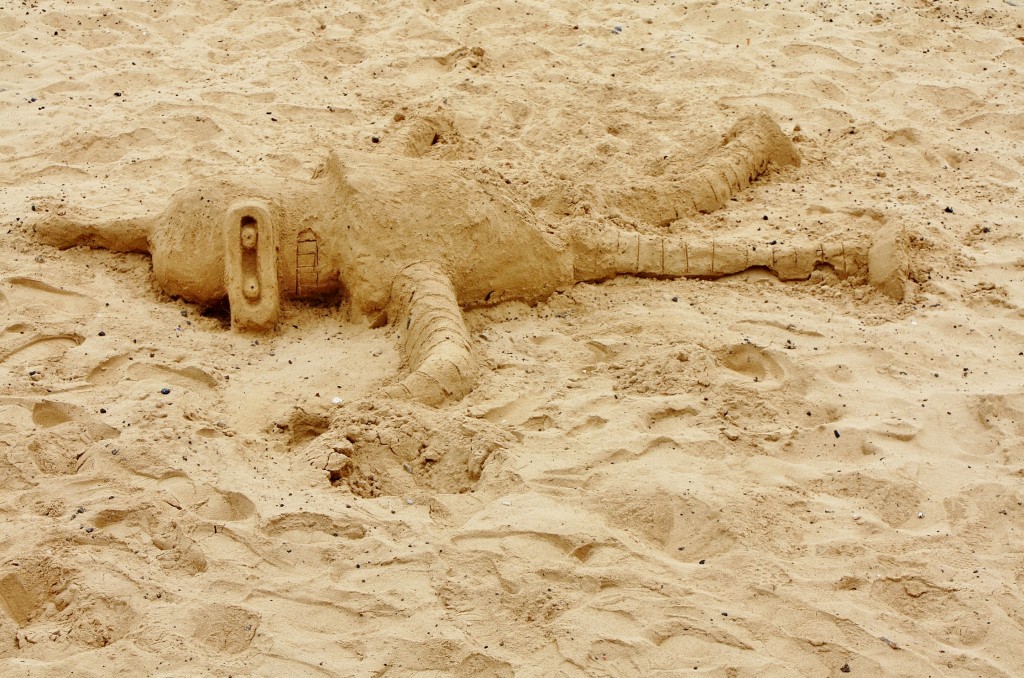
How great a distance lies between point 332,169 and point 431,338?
96 centimetres

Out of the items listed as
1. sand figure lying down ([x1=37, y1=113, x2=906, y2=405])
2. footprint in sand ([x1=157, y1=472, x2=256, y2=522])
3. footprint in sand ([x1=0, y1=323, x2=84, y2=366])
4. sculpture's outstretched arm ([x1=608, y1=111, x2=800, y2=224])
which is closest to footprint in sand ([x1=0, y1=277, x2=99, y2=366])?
footprint in sand ([x1=0, y1=323, x2=84, y2=366])

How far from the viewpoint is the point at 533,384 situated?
3895 mm

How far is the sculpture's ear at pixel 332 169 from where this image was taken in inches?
172

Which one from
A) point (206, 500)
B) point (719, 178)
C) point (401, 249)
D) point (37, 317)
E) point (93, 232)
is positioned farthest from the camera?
point (719, 178)

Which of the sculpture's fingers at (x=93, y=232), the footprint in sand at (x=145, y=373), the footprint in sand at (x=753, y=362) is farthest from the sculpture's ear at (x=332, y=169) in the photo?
the footprint in sand at (x=753, y=362)

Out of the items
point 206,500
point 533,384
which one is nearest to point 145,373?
point 206,500

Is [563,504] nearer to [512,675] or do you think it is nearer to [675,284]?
[512,675]

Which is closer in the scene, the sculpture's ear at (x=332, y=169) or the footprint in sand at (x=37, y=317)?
the footprint in sand at (x=37, y=317)

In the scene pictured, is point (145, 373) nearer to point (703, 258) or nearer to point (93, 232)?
point (93, 232)

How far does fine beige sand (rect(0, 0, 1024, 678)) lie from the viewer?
9.23 feet

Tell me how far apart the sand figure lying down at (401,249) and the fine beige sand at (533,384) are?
61 mm

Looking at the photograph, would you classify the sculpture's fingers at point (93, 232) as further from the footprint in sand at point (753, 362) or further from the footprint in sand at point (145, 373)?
the footprint in sand at point (753, 362)

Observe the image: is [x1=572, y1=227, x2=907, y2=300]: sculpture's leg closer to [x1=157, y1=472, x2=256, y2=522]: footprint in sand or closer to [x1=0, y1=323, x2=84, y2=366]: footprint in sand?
[x1=157, y1=472, x2=256, y2=522]: footprint in sand

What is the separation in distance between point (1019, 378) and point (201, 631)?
9.42 feet
